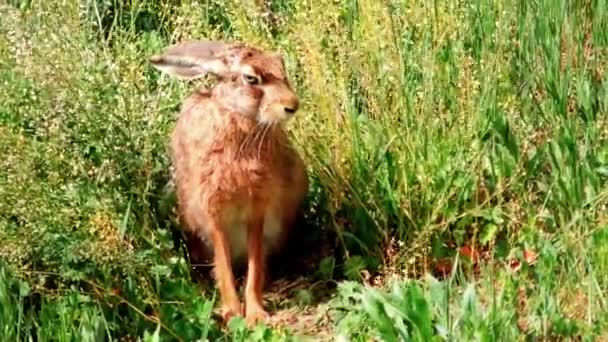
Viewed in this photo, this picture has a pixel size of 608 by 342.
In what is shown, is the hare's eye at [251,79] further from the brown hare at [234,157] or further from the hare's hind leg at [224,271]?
the hare's hind leg at [224,271]

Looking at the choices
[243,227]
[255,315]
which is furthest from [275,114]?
[255,315]

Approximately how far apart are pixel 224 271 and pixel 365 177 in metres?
0.60

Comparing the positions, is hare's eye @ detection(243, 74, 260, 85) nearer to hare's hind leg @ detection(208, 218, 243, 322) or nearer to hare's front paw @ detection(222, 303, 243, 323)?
hare's hind leg @ detection(208, 218, 243, 322)

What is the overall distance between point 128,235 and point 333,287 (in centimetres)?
74

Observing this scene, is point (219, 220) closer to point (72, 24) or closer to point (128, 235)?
point (128, 235)

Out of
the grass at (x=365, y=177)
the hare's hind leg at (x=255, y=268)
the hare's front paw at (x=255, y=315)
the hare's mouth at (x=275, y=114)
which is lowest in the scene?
the hare's front paw at (x=255, y=315)

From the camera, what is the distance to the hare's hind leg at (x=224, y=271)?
499 cm

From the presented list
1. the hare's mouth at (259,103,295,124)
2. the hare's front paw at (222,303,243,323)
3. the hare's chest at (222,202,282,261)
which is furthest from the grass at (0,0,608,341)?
the hare's mouth at (259,103,295,124)

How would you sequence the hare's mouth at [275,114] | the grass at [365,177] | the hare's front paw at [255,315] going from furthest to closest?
the hare's front paw at [255,315] → the hare's mouth at [275,114] → the grass at [365,177]

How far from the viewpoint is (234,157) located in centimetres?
491

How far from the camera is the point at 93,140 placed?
500cm

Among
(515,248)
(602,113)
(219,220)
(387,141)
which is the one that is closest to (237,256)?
(219,220)

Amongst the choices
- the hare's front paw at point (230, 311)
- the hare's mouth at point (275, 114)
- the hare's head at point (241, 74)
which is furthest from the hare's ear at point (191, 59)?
the hare's front paw at point (230, 311)

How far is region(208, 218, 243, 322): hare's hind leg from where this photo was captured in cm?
499
